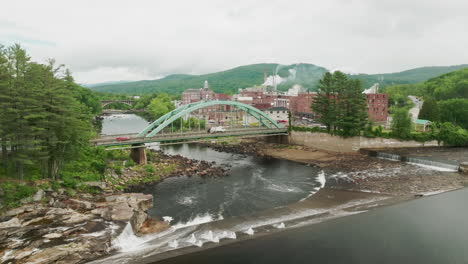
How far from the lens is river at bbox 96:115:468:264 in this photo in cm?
1423

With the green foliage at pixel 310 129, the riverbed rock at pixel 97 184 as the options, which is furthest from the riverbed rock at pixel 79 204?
the green foliage at pixel 310 129

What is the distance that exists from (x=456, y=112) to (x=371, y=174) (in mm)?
33468

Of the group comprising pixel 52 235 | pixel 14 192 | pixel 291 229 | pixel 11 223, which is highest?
pixel 14 192

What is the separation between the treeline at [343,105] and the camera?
132 ft

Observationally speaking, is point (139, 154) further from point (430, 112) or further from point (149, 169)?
point (430, 112)

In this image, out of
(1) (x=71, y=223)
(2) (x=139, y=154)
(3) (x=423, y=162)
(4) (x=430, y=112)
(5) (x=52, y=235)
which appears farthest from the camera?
(4) (x=430, y=112)

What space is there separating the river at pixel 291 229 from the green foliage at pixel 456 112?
1364 inches

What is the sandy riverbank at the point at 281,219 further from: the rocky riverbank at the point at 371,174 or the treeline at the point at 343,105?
the treeline at the point at 343,105

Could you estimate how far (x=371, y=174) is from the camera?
29.1 metres

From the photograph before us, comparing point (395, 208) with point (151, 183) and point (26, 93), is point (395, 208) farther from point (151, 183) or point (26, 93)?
point (26, 93)

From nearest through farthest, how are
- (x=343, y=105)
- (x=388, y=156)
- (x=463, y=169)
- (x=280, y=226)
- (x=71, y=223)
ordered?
(x=71, y=223) → (x=280, y=226) → (x=463, y=169) → (x=388, y=156) → (x=343, y=105)

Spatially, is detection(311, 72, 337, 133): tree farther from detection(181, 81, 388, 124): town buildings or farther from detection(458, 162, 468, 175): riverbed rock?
detection(458, 162, 468, 175): riverbed rock

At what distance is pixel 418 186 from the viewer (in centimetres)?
2455

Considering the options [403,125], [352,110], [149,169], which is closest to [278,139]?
[352,110]
